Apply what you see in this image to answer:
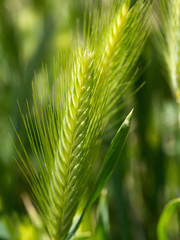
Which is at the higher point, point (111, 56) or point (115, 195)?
point (111, 56)

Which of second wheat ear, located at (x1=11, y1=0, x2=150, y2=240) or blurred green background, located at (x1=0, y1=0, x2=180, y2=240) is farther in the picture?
blurred green background, located at (x1=0, y1=0, x2=180, y2=240)

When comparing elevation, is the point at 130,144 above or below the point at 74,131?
below

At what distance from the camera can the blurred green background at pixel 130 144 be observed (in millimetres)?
845

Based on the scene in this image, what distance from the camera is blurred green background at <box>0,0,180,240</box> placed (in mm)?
845

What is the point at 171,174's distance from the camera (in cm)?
96

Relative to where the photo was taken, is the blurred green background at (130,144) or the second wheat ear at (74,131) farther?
the blurred green background at (130,144)

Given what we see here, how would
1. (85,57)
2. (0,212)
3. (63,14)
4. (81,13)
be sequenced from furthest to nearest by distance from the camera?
1. (63,14)
2. (81,13)
3. (0,212)
4. (85,57)

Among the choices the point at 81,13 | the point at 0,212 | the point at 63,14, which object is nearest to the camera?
the point at 0,212

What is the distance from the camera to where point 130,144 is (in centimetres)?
101

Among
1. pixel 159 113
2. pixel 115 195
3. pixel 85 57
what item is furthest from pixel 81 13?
pixel 85 57

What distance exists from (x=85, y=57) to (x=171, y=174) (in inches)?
23.7

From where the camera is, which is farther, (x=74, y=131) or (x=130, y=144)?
(x=130, y=144)

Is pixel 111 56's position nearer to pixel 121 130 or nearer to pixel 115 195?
pixel 121 130

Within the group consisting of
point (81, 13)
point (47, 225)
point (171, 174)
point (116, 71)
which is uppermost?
point (81, 13)
